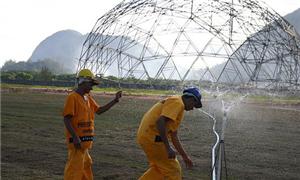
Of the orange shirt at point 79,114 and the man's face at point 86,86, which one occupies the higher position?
the man's face at point 86,86

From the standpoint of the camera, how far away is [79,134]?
6.18 m

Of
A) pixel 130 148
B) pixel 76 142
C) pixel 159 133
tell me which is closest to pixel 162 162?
pixel 159 133

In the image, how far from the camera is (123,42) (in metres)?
17.8

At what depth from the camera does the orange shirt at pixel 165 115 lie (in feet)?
17.6

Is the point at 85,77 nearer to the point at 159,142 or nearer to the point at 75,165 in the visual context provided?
the point at 75,165

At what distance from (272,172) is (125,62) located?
36.3 ft

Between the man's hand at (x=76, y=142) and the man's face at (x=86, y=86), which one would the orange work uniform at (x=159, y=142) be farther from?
the man's face at (x=86, y=86)

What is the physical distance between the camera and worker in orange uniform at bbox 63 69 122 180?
600 cm

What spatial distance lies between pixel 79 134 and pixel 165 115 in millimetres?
1378

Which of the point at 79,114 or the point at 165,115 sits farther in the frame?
the point at 79,114

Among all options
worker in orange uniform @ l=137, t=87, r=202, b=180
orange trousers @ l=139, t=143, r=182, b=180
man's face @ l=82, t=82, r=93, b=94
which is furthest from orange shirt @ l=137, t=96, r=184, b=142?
man's face @ l=82, t=82, r=93, b=94

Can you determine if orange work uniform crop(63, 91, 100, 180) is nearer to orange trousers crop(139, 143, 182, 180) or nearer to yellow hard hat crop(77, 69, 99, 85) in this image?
yellow hard hat crop(77, 69, 99, 85)

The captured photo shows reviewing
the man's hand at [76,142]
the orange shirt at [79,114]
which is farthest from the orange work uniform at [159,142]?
the orange shirt at [79,114]

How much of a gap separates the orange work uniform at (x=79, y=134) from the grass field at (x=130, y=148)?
1.75 m
